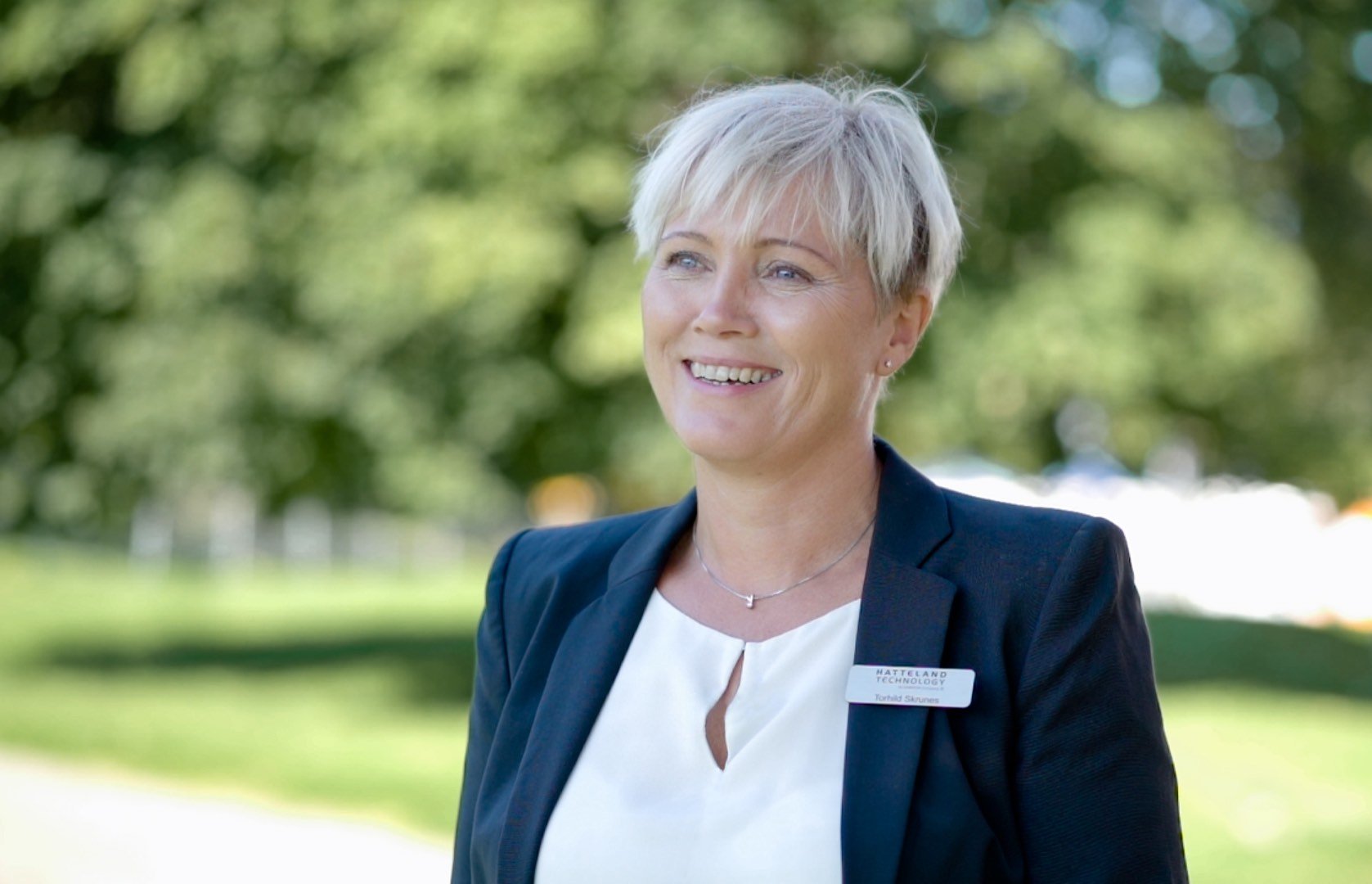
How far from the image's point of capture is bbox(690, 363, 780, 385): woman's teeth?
8.75 feet

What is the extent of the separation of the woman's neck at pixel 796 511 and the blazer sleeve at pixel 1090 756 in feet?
1.43

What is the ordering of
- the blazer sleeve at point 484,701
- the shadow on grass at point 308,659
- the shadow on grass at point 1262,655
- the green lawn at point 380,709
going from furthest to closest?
the shadow on grass at point 1262,655 < the shadow on grass at point 308,659 < the green lawn at point 380,709 < the blazer sleeve at point 484,701

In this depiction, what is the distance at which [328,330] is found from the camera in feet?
41.0

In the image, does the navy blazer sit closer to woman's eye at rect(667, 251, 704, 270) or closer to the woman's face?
the woman's face

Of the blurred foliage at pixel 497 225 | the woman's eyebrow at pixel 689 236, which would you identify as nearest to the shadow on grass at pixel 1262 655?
the blurred foliage at pixel 497 225

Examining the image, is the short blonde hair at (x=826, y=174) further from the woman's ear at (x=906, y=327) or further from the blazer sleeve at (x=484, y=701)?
the blazer sleeve at (x=484, y=701)

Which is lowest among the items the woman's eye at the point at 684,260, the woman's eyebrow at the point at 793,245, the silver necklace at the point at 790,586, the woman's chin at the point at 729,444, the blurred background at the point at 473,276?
the silver necklace at the point at 790,586

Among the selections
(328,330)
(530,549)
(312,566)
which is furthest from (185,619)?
(530,549)

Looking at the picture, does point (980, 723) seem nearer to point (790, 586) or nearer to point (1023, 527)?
point (1023, 527)

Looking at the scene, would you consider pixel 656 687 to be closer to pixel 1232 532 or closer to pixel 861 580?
pixel 861 580

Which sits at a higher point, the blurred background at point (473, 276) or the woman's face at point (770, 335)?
the blurred background at point (473, 276)

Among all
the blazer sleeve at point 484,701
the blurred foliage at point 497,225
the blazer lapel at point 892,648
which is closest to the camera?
the blazer lapel at point 892,648

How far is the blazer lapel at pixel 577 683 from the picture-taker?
103 inches

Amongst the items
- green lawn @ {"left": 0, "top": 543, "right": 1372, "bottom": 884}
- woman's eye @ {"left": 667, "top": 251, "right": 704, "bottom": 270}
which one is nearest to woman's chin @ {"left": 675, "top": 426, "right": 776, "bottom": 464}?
woman's eye @ {"left": 667, "top": 251, "right": 704, "bottom": 270}
